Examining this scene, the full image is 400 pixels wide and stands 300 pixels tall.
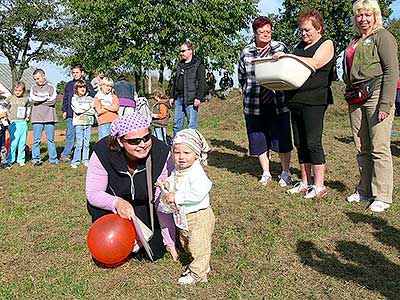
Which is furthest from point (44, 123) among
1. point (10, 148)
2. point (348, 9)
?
point (348, 9)

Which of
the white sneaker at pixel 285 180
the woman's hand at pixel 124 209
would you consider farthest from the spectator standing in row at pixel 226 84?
the woman's hand at pixel 124 209

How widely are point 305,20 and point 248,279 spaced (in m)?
2.98

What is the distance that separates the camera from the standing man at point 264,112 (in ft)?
19.7

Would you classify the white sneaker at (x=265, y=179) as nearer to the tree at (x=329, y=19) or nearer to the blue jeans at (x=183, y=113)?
the blue jeans at (x=183, y=113)

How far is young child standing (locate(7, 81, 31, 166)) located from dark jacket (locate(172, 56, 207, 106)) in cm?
310

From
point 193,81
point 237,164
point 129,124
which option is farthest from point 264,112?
point 129,124

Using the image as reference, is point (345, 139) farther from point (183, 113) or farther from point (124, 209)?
point (124, 209)

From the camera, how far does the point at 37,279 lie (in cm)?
367

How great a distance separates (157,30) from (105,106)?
2077cm

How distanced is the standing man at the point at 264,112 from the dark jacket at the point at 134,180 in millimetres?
2641

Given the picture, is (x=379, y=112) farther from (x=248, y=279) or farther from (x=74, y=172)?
(x=74, y=172)

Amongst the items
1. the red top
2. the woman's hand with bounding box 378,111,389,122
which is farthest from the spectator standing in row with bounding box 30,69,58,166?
the woman's hand with bounding box 378,111,389,122

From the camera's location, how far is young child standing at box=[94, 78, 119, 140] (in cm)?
817

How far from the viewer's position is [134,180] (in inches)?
151
